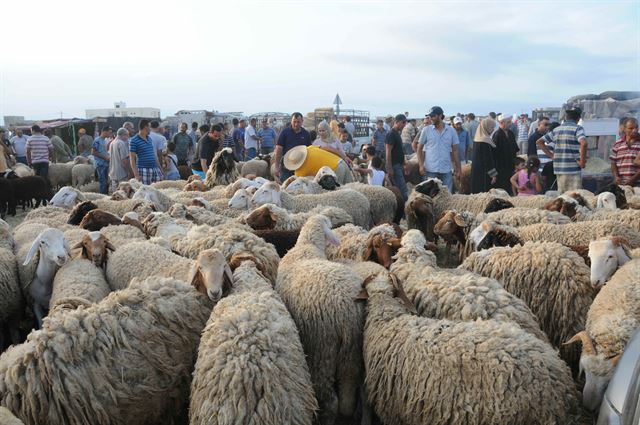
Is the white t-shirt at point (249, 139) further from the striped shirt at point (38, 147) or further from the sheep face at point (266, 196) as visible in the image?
the sheep face at point (266, 196)

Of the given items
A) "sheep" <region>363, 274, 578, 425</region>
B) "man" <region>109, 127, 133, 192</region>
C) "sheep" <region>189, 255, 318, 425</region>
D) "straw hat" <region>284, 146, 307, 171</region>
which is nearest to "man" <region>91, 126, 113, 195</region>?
"man" <region>109, 127, 133, 192</region>

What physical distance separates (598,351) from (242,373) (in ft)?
6.67

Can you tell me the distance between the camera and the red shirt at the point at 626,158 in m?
8.75

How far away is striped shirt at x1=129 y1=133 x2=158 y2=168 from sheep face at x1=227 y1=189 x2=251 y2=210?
10.9ft

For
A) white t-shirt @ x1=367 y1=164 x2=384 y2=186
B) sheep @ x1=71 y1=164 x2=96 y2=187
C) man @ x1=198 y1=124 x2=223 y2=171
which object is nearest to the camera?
white t-shirt @ x1=367 y1=164 x2=384 y2=186

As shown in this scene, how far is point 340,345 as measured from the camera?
11.6ft

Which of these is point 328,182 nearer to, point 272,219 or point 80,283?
point 272,219

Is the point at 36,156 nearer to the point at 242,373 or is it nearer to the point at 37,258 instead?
the point at 37,258

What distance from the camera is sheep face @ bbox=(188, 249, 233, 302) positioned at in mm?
3559

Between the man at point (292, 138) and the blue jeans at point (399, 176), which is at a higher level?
the man at point (292, 138)

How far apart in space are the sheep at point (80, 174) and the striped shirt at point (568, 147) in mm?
13835

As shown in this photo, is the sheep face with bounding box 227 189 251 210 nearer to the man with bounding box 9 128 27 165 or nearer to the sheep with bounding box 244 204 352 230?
the sheep with bounding box 244 204 352 230

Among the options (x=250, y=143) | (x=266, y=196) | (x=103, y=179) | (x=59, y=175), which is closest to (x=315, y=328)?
(x=266, y=196)

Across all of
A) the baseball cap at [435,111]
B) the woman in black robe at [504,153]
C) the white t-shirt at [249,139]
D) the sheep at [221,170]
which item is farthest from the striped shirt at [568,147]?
the white t-shirt at [249,139]
